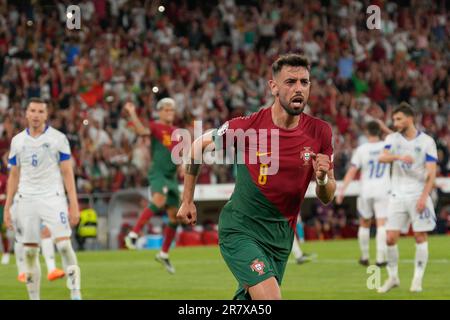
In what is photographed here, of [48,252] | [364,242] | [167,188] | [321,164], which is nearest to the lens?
[321,164]

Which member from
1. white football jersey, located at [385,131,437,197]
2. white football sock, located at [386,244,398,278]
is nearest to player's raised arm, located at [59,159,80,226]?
white football sock, located at [386,244,398,278]

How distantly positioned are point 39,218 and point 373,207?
794 centimetres

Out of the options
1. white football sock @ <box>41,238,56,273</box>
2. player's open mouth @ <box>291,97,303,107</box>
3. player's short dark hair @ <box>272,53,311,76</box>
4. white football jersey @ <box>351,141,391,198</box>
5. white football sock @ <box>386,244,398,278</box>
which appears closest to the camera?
player's open mouth @ <box>291,97,303,107</box>

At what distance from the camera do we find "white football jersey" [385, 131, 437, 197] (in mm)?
13898

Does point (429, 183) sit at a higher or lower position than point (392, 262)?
higher

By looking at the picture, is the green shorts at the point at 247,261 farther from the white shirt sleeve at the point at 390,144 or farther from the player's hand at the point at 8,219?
the white shirt sleeve at the point at 390,144

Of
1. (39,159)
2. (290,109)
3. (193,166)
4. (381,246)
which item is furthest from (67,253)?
(381,246)

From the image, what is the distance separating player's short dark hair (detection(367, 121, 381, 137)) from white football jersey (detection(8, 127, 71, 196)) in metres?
7.31

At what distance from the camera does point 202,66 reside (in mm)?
30562

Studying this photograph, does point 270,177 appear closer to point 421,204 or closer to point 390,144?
point 421,204

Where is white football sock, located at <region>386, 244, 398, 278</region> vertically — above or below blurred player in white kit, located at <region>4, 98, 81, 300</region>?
below

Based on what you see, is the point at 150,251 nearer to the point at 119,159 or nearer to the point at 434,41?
the point at 119,159

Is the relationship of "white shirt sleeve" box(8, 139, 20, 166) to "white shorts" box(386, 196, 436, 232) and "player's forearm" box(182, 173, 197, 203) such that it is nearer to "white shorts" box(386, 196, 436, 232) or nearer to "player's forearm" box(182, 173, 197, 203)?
"player's forearm" box(182, 173, 197, 203)

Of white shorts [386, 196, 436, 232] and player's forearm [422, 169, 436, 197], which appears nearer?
player's forearm [422, 169, 436, 197]
